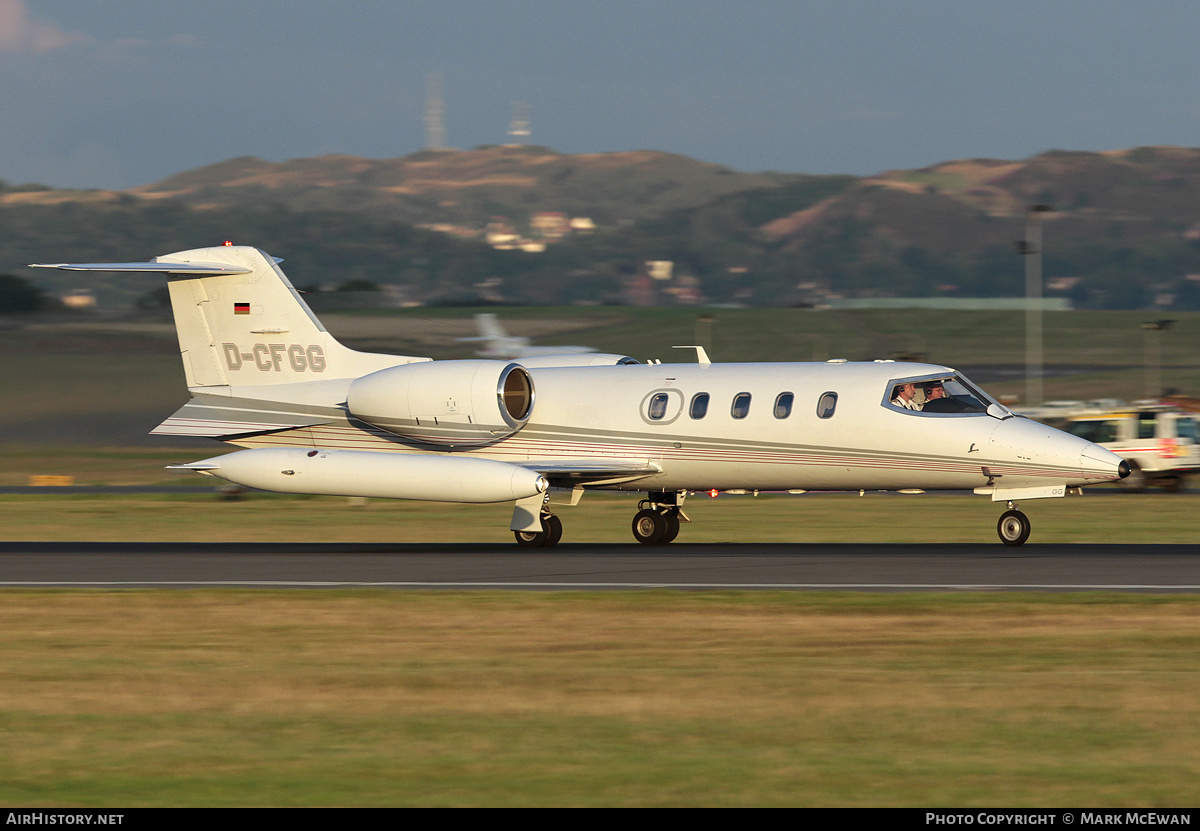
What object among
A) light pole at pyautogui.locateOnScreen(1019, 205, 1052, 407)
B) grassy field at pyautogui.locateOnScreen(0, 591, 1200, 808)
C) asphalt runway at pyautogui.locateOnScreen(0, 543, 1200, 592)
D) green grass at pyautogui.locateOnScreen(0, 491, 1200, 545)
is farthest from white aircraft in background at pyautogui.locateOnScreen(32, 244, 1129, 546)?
light pole at pyautogui.locateOnScreen(1019, 205, 1052, 407)

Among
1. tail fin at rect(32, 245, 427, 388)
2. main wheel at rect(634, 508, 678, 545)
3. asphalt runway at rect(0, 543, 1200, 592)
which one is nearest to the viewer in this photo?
asphalt runway at rect(0, 543, 1200, 592)

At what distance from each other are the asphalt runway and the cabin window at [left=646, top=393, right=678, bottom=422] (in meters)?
2.27

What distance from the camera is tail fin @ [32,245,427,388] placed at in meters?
27.4

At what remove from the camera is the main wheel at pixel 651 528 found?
26.5 m

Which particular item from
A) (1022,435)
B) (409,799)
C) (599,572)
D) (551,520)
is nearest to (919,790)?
(409,799)

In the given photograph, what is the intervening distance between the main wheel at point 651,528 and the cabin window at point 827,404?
400 centimetres

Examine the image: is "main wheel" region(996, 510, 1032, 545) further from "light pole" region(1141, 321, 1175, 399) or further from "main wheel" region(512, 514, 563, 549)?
"light pole" region(1141, 321, 1175, 399)

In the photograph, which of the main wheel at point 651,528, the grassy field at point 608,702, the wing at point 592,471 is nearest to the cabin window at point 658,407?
the wing at point 592,471

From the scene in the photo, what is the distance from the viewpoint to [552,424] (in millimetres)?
26078

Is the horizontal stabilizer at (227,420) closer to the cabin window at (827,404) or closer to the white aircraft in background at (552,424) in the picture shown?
the white aircraft in background at (552,424)

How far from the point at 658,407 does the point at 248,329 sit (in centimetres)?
801

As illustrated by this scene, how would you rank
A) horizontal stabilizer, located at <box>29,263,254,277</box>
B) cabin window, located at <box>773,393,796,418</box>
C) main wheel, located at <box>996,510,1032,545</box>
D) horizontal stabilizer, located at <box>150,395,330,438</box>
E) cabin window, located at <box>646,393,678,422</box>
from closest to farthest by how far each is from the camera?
main wheel, located at <box>996,510,1032,545</box>
cabin window, located at <box>773,393,796,418</box>
horizontal stabilizer, located at <box>29,263,254,277</box>
cabin window, located at <box>646,393,678,422</box>
horizontal stabilizer, located at <box>150,395,330,438</box>

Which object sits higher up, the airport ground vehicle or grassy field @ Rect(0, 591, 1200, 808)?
the airport ground vehicle

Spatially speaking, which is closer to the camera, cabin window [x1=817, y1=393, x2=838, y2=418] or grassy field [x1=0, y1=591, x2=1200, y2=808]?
grassy field [x1=0, y1=591, x2=1200, y2=808]
